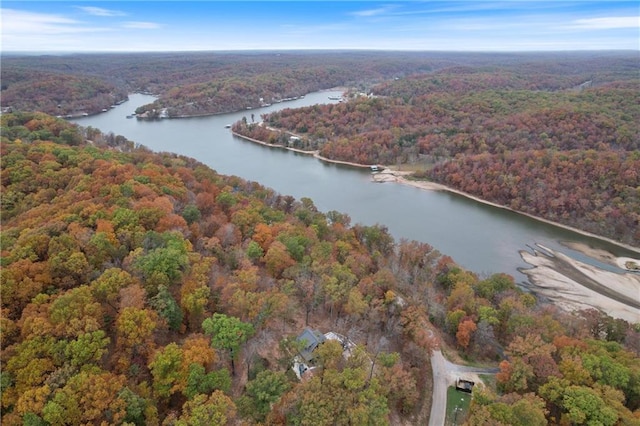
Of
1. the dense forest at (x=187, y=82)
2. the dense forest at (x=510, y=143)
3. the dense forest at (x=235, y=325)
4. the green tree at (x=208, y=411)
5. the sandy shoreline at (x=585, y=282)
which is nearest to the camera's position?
the green tree at (x=208, y=411)

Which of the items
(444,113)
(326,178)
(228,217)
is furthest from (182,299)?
(444,113)

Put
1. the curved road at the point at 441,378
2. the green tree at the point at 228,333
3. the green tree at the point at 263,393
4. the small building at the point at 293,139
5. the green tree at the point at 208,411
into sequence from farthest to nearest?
1. the small building at the point at 293,139
2. the curved road at the point at 441,378
3. the green tree at the point at 228,333
4. the green tree at the point at 263,393
5. the green tree at the point at 208,411

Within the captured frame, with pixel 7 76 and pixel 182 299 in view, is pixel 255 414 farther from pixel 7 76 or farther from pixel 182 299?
pixel 7 76

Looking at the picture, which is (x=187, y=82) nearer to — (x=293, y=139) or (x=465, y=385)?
(x=293, y=139)

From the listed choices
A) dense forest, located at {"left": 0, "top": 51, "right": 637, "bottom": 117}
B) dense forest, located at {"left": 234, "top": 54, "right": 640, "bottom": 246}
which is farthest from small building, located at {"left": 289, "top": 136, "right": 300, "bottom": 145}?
dense forest, located at {"left": 0, "top": 51, "right": 637, "bottom": 117}

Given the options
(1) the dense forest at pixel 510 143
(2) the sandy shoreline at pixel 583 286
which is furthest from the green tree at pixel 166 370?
(1) the dense forest at pixel 510 143

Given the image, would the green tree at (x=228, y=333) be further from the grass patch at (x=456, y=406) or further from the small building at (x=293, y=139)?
the small building at (x=293, y=139)

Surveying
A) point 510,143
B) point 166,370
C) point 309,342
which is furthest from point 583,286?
point 510,143
